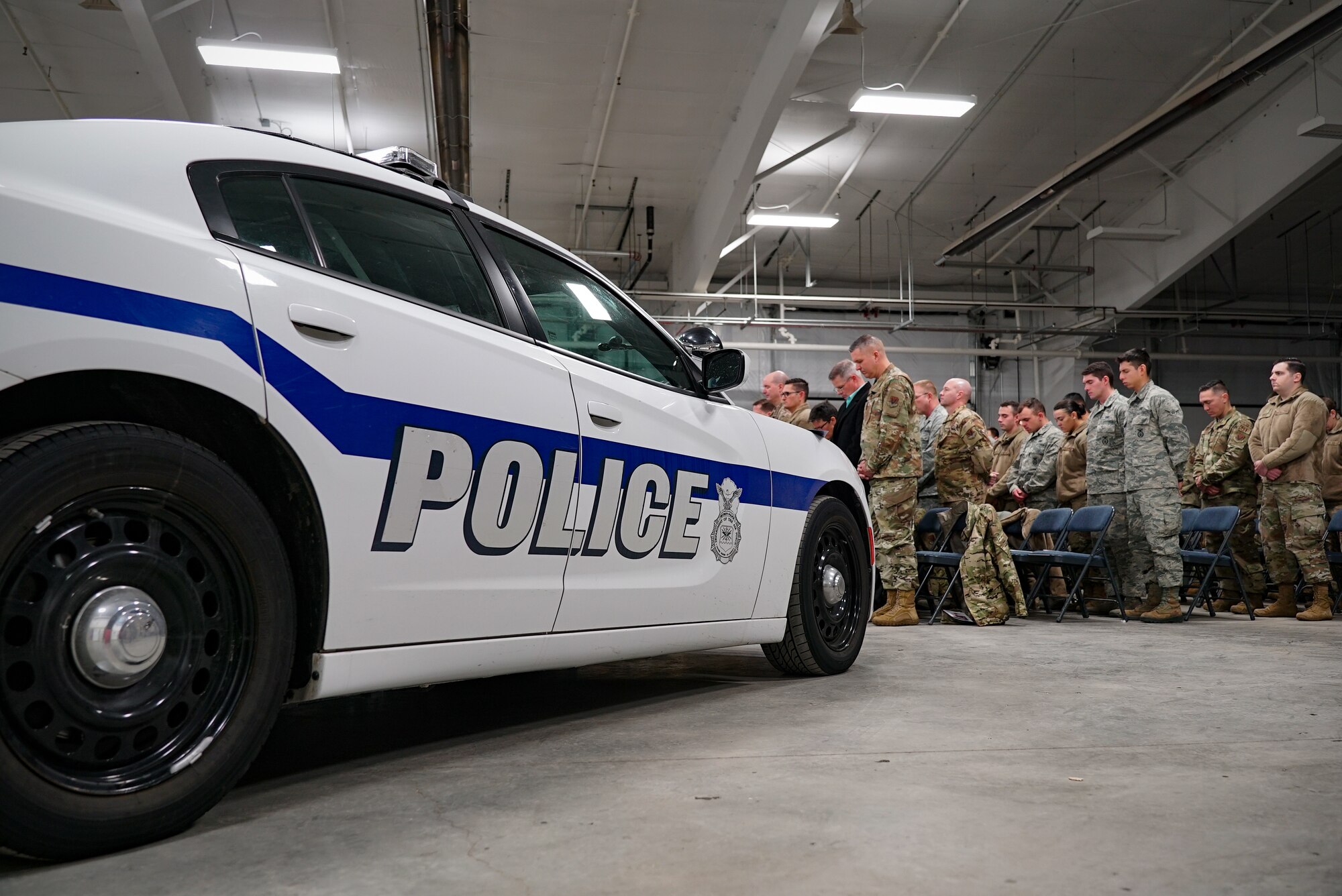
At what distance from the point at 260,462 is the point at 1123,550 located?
766 centimetres

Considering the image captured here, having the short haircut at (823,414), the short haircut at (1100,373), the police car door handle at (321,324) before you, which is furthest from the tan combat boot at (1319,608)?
the police car door handle at (321,324)

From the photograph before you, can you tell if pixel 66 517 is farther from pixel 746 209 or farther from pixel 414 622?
pixel 746 209

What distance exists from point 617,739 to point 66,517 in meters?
1.56

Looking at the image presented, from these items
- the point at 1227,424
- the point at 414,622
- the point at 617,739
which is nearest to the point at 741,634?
the point at 617,739

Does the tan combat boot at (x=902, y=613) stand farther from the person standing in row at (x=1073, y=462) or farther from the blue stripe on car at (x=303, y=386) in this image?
the blue stripe on car at (x=303, y=386)

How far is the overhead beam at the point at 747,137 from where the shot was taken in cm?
1023

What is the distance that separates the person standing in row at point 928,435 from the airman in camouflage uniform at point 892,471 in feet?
3.75

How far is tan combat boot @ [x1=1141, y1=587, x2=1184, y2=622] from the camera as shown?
7.54m

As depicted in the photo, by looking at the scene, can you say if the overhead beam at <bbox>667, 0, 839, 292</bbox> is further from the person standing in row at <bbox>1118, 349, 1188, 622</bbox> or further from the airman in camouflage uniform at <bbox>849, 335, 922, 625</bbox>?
the person standing in row at <bbox>1118, 349, 1188, 622</bbox>

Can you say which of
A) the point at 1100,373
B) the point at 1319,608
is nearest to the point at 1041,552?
the point at 1100,373

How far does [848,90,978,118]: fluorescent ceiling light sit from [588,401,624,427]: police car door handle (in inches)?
338

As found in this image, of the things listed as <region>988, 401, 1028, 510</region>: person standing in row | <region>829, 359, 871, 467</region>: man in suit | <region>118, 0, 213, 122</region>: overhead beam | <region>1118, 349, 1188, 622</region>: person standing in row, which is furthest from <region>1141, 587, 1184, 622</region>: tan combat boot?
<region>118, 0, 213, 122</region>: overhead beam

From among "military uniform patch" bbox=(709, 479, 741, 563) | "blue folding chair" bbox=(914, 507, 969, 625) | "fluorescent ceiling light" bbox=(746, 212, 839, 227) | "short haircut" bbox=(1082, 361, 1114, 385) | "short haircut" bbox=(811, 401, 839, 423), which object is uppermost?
"fluorescent ceiling light" bbox=(746, 212, 839, 227)

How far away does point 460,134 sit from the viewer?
11.0 metres
